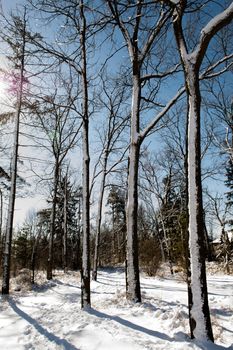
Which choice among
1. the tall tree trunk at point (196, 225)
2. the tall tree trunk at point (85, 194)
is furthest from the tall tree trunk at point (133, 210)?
the tall tree trunk at point (196, 225)

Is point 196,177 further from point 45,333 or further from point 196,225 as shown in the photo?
point 45,333

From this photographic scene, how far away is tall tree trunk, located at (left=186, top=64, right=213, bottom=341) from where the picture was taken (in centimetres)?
418

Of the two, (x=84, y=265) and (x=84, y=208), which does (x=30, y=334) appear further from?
(x=84, y=208)

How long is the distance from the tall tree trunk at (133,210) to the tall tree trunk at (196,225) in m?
3.34

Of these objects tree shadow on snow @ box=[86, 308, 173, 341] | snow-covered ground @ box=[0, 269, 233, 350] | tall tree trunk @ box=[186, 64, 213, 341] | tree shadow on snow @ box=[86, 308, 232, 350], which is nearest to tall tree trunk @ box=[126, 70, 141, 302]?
snow-covered ground @ box=[0, 269, 233, 350]

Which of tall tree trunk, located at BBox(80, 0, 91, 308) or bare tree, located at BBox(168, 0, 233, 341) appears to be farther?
tall tree trunk, located at BBox(80, 0, 91, 308)

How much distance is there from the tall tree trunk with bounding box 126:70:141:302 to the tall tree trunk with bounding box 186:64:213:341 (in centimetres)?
334

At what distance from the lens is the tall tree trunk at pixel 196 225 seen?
4184 mm

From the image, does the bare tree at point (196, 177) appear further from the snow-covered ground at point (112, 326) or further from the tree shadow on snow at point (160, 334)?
the snow-covered ground at point (112, 326)

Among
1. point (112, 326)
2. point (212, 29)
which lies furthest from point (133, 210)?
point (212, 29)

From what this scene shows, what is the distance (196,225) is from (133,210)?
142 inches

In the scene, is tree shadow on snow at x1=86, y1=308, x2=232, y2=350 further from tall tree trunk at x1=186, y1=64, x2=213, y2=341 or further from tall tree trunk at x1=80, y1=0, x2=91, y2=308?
tall tree trunk at x1=80, y1=0, x2=91, y2=308

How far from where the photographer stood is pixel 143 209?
118 ft

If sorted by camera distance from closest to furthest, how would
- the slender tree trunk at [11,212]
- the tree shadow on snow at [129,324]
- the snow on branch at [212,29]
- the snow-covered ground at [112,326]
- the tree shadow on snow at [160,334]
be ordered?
1. the tree shadow on snow at [160,334]
2. the snow-covered ground at [112,326]
3. the tree shadow on snow at [129,324]
4. the snow on branch at [212,29]
5. the slender tree trunk at [11,212]
